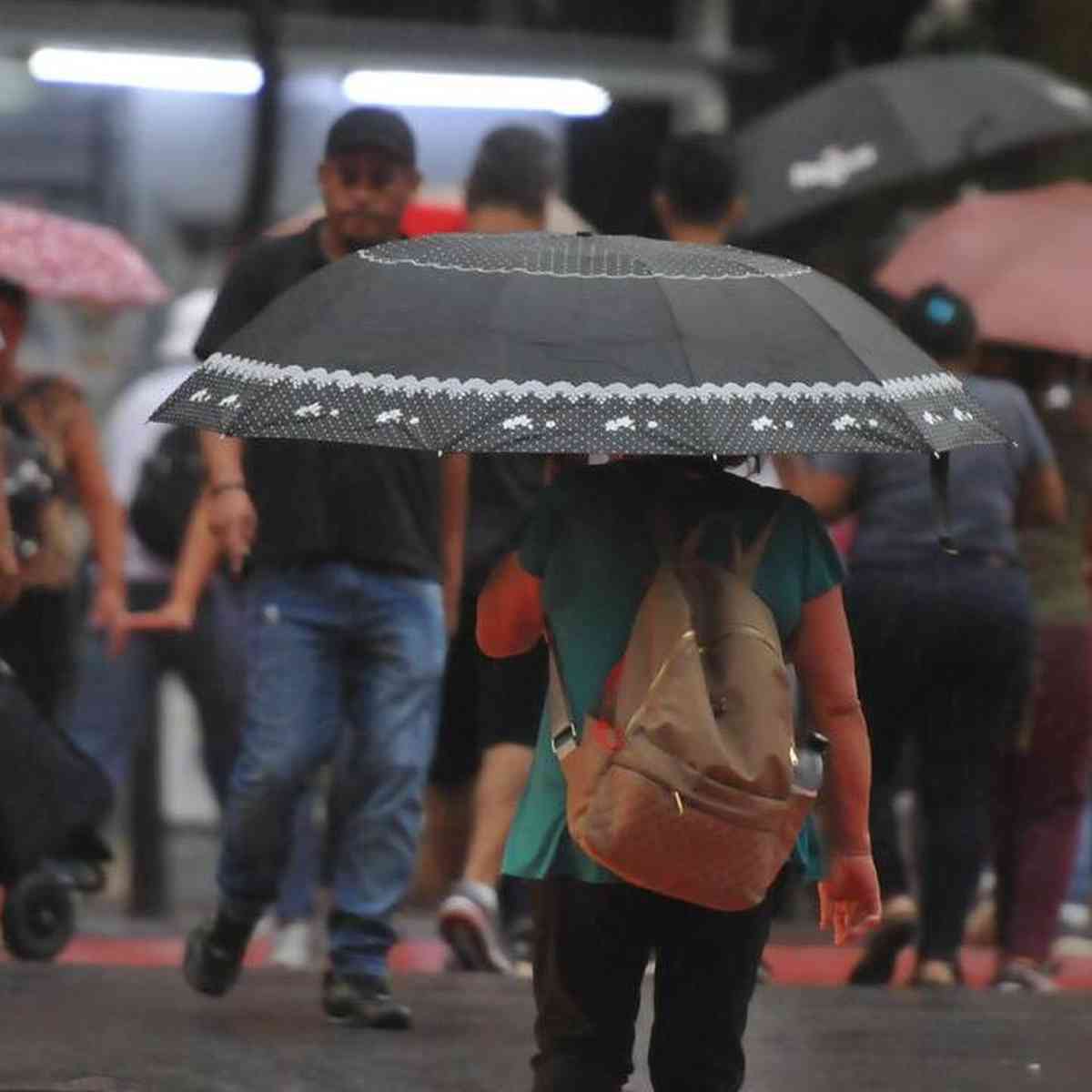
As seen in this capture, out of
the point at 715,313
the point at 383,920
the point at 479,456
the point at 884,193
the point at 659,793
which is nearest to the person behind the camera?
the point at 659,793

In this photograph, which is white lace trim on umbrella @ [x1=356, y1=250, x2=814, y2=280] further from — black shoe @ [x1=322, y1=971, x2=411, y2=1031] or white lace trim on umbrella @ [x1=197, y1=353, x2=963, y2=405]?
black shoe @ [x1=322, y1=971, x2=411, y2=1031]

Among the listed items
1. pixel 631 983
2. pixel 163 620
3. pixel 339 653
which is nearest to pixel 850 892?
pixel 631 983

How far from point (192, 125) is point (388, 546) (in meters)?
7.84

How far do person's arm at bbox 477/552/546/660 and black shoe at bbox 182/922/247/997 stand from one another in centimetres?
216

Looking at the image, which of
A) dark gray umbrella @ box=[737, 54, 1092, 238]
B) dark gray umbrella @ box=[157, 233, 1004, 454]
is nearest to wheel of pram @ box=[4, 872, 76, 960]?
dark gray umbrella @ box=[157, 233, 1004, 454]

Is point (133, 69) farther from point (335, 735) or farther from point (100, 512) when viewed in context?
point (335, 735)

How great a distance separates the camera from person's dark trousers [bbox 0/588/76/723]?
9414mm

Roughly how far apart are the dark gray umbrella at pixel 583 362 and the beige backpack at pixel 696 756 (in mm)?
269

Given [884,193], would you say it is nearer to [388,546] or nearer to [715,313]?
[388,546]

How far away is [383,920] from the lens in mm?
7680

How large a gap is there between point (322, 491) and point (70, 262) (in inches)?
101

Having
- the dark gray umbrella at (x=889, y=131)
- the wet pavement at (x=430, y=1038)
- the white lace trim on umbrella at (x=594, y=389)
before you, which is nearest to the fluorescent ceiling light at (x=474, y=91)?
the dark gray umbrella at (x=889, y=131)

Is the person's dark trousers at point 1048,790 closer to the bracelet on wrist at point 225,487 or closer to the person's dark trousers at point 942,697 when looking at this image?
the person's dark trousers at point 942,697

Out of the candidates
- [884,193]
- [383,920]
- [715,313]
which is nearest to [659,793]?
[715,313]
